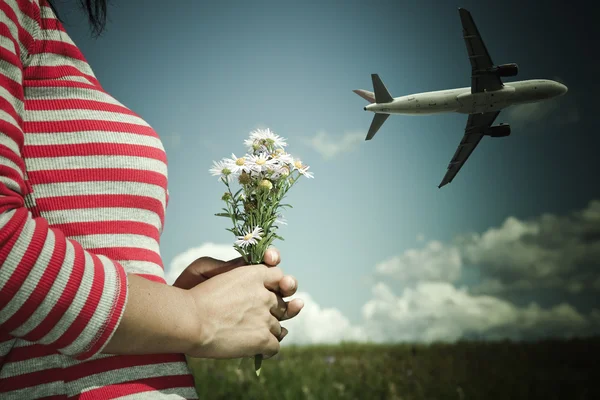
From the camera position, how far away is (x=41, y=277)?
0.73 meters

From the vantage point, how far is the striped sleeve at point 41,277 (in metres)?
0.72

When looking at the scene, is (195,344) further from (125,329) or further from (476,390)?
(476,390)

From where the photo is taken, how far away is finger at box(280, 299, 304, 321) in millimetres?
1206

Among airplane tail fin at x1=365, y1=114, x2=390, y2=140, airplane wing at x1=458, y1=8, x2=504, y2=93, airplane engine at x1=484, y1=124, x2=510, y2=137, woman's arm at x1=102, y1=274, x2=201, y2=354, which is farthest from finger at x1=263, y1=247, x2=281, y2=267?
airplane tail fin at x1=365, y1=114, x2=390, y2=140

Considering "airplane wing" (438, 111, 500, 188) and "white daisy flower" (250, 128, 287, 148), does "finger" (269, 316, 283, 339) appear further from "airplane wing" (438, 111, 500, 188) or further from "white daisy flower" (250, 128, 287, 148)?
"airplane wing" (438, 111, 500, 188)

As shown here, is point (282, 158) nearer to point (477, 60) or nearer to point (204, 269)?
point (204, 269)

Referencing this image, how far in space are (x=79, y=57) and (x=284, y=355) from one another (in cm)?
375

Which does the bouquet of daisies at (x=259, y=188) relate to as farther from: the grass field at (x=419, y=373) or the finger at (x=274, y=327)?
the grass field at (x=419, y=373)

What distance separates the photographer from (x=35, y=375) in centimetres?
93

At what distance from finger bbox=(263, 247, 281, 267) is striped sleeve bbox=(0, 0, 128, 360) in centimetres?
44

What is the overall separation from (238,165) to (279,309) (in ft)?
1.37

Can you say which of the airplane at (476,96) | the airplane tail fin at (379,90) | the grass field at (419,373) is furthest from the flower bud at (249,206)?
the airplane tail fin at (379,90)

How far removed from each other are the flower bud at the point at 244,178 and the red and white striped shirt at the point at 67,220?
10.1 inches

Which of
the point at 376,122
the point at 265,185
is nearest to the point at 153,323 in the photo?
the point at 265,185
